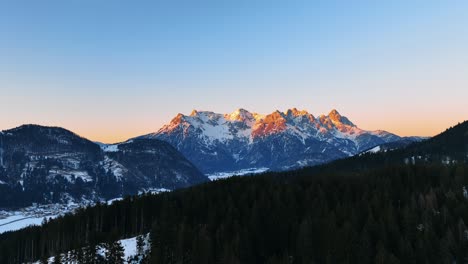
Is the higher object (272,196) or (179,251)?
(272,196)

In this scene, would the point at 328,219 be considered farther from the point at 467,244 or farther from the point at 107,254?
the point at 107,254

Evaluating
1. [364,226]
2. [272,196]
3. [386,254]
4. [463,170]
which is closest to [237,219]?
[272,196]

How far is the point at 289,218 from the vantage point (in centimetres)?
15275

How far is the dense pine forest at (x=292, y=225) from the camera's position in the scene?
121 metres

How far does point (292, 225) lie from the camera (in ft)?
475

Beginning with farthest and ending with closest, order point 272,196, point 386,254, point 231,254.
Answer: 1. point 272,196
2. point 231,254
3. point 386,254

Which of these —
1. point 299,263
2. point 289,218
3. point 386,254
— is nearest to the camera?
point 386,254

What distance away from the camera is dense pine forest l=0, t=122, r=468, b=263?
12056 cm

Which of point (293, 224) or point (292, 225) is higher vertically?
point (293, 224)

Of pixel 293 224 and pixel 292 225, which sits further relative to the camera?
pixel 292 225

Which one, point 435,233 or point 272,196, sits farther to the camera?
point 272,196

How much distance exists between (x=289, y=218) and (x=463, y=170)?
95.9 m

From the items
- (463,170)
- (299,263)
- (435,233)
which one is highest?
(463,170)

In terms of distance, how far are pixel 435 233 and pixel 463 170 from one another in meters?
77.6
